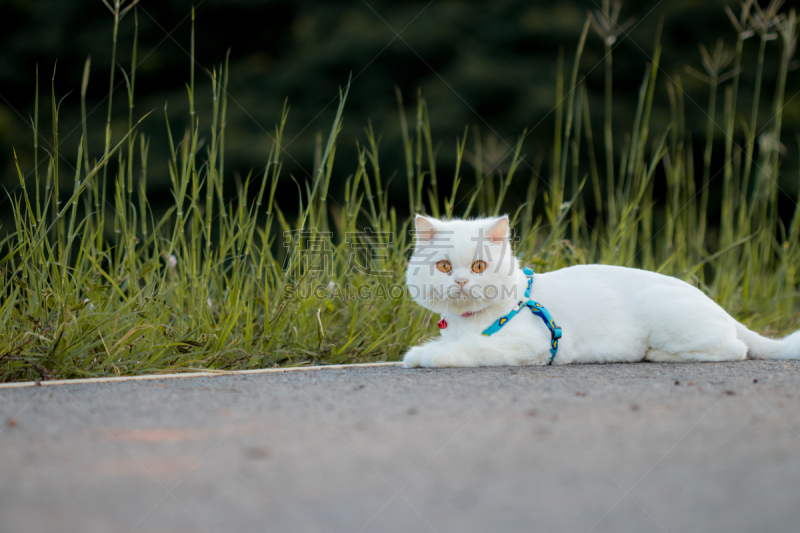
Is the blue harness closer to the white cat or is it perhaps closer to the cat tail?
the white cat

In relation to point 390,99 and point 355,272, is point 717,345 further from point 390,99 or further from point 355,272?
point 390,99

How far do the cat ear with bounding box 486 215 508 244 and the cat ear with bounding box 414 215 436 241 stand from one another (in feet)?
0.61

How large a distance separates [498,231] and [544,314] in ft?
1.04

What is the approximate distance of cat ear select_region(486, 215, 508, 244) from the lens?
2.23 metres

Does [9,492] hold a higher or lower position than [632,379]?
higher

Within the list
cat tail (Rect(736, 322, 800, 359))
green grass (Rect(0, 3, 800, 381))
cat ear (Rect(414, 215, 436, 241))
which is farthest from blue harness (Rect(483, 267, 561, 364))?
cat tail (Rect(736, 322, 800, 359))

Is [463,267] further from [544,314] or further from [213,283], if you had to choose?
[213,283]

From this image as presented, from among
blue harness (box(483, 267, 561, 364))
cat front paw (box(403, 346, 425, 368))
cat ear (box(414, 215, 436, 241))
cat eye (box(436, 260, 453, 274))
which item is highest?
cat ear (box(414, 215, 436, 241))

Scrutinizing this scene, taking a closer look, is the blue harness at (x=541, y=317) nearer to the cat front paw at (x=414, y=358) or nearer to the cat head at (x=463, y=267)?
the cat head at (x=463, y=267)

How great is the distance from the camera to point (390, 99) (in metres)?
8.02

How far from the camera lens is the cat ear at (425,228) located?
2.25 meters

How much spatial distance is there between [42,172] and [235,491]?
25.1 ft

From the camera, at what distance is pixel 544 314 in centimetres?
217

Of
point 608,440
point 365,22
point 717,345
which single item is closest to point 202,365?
point 608,440
